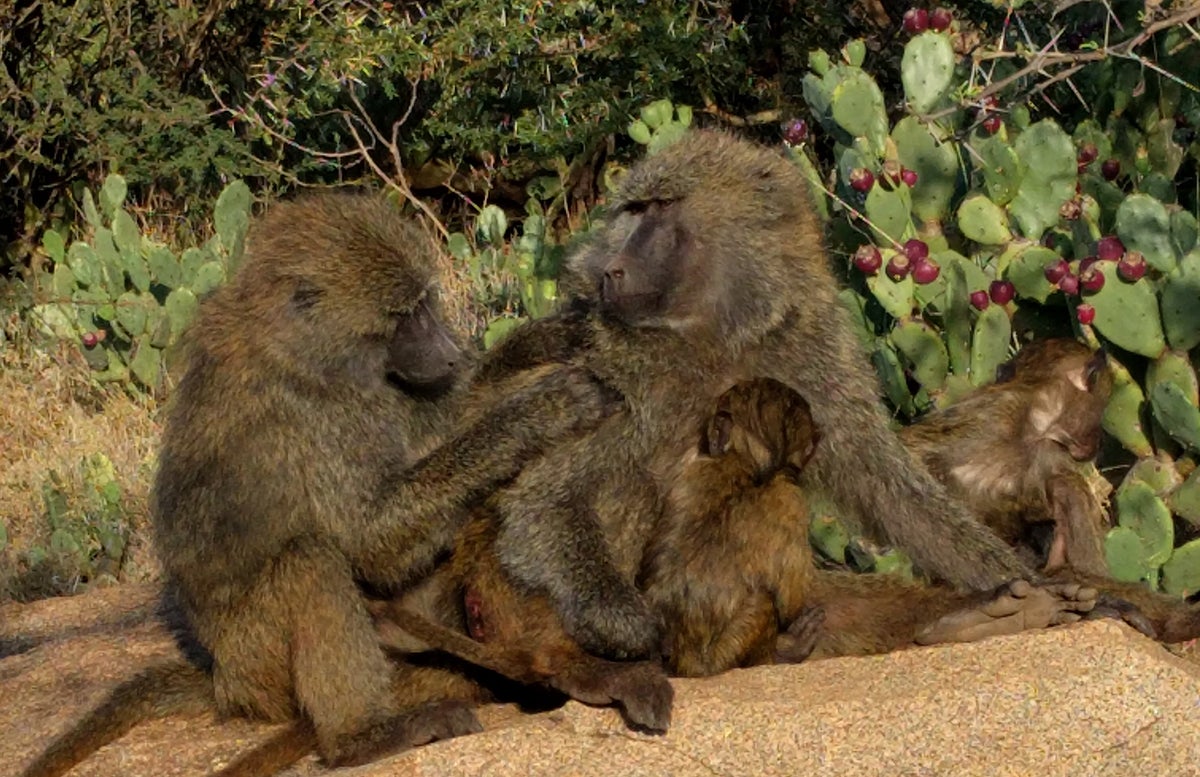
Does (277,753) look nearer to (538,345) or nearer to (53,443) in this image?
(538,345)

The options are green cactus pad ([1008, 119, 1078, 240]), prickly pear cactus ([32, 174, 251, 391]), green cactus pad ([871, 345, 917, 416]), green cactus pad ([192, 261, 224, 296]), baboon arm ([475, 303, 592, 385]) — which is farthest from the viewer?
prickly pear cactus ([32, 174, 251, 391])

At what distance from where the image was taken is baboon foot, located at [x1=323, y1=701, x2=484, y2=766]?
3.46m

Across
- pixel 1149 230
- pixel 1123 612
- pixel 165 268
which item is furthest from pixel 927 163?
pixel 165 268

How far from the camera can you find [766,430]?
11.9 feet

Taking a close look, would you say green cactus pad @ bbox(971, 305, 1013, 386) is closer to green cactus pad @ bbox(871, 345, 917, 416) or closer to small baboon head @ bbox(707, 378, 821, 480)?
green cactus pad @ bbox(871, 345, 917, 416)

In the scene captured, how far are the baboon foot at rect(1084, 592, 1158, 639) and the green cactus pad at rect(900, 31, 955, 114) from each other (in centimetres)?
188

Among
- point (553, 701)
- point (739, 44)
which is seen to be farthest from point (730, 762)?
point (739, 44)

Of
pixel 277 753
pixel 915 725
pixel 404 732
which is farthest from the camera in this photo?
pixel 277 753

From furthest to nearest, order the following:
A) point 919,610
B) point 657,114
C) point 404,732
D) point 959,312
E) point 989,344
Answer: point 657,114
point 959,312
point 989,344
point 919,610
point 404,732

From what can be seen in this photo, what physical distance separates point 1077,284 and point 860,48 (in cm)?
136

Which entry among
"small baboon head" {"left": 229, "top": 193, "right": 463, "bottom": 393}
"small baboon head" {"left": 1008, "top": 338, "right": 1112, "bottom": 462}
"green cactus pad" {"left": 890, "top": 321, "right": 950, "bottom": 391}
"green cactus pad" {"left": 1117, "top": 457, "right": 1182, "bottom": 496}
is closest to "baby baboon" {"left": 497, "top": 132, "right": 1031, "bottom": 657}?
"small baboon head" {"left": 229, "top": 193, "right": 463, "bottom": 393}

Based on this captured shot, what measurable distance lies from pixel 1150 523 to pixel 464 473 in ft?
5.84

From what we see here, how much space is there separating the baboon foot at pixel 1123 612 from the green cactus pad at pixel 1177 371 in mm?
918

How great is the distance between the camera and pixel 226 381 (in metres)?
3.89
